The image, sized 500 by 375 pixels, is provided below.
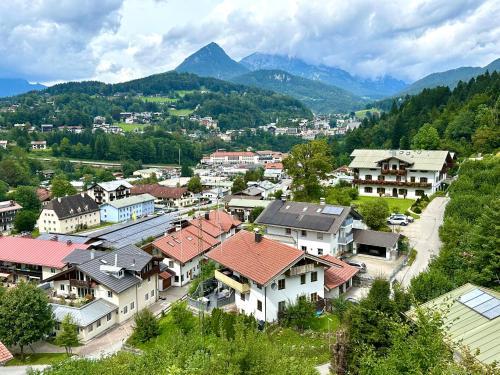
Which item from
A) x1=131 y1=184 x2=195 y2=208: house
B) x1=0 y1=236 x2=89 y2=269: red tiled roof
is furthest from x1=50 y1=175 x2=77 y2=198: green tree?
x1=0 y1=236 x2=89 y2=269: red tiled roof

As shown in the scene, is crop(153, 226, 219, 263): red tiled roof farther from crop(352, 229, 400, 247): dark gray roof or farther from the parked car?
crop(352, 229, 400, 247): dark gray roof

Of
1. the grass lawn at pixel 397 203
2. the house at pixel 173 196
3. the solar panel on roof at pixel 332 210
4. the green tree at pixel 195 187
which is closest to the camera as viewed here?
the solar panel on roof at pixel 332 210

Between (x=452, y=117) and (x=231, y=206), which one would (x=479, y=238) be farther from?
(x=452, y=117)

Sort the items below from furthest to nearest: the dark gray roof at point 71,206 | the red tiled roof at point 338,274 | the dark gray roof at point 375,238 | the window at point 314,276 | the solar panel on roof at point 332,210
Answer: the dark gray roof at point 71,206 < the solar panel on roof at point 332,210 < the dark gray roof at point 375,238 < the red tiled roof at point 338,274 < the window at point 314,276

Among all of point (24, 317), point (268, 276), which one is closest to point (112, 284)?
point (24, 317)

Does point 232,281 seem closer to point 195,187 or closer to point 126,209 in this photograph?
point 126,209

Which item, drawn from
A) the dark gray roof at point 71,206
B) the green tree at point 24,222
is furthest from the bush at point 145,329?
the green tree at point 24,222

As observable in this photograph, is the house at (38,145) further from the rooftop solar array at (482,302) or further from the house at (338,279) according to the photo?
the rooftop solar array at (482,302)
